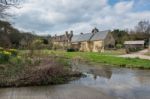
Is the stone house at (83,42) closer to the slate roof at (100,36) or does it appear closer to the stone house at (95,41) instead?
the stone house at (95,41)

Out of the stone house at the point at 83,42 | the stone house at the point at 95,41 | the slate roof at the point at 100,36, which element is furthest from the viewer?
the stone house at the point at 83,42

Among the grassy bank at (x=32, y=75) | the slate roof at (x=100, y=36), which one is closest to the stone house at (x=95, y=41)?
the slate roof at (x=100, y=36)

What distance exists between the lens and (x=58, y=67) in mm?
15023

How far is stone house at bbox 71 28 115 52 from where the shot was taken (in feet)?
199

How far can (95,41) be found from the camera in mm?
64750

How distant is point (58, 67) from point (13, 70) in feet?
8.72

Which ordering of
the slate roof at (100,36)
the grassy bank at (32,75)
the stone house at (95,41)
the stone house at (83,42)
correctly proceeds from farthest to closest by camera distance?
the stone house at (83,42), the slate roof at (100,36), the stone house at (95,41), the grassy bank at (32,75)

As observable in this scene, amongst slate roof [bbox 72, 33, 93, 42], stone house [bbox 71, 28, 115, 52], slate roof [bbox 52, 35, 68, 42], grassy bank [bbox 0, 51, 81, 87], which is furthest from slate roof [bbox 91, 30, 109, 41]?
grassy bank [bbox 0, 51, 81, 87]

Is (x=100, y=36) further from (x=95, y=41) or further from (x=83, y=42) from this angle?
(x=83, y=42)

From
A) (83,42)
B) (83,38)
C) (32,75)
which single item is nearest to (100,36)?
(83,42)

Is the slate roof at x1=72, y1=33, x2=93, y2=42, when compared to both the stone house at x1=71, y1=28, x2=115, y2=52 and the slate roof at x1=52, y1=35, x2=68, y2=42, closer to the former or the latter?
the stone house at x1=71, y1=28, x2=115, y2=52

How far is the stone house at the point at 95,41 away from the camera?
199 feet

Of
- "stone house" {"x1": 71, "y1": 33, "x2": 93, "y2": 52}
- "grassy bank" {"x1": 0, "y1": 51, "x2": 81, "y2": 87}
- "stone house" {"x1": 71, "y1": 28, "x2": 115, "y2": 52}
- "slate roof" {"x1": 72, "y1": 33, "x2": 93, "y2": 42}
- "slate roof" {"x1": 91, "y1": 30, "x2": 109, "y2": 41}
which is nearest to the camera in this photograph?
"grassy bank" {"x1": 0, "y1": 51, "x2": 81, "y2": 87}

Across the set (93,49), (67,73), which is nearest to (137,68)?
(67,73)
